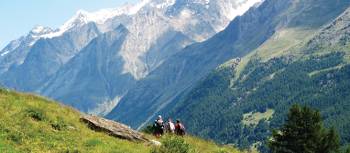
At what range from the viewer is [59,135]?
32.3 m

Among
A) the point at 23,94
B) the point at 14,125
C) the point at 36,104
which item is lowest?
the point at 14,125

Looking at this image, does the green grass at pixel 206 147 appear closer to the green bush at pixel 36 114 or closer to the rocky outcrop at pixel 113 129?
the rocky outcrop at pixel 113 129

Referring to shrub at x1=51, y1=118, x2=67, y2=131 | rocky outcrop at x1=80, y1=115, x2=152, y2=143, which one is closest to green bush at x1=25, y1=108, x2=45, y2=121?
shrub at x1=51, y1=118, x2=67, y2=131

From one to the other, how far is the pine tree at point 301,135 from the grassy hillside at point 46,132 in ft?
94.4

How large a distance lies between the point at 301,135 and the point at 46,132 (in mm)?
41052

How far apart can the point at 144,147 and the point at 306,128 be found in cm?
3708

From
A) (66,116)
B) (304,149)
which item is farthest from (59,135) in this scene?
(304,149)

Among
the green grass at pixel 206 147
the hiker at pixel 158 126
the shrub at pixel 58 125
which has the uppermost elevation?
the hiker at pixel 158 126

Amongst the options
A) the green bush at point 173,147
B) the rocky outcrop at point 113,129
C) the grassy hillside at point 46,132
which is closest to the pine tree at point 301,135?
the grassy hillside at point 46,132

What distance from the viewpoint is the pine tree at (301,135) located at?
6606cm

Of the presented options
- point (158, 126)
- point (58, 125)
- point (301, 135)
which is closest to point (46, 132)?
point (58, 125)

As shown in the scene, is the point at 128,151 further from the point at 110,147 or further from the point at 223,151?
the point at 223,151

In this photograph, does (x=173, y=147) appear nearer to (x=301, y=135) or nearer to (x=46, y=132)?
(x=46, y=132)

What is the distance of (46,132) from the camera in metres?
32.4
